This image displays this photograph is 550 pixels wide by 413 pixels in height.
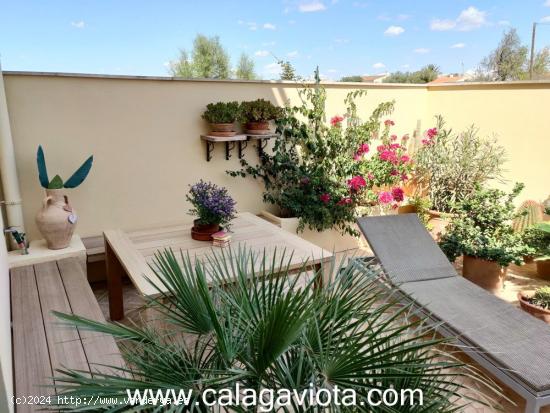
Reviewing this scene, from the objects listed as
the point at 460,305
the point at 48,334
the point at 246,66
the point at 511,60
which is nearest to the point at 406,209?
the point at 460,305

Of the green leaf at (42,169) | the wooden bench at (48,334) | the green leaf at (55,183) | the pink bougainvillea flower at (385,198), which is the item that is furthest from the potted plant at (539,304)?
the green leaf at (42,169)

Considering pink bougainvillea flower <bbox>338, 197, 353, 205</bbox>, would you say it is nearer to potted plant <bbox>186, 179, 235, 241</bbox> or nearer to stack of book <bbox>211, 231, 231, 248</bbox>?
potted plant <bbox>186, 179, 235, 241</bbox>

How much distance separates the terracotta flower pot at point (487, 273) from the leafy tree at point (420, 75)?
1050cm

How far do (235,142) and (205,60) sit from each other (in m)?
8.09

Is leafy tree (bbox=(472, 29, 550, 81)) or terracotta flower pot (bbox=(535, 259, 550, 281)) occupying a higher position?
leafy tree (bbox=(472, 29, 550, 81))

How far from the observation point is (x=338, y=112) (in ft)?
16.1

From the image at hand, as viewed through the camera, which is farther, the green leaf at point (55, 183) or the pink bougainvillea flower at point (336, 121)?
the pink bougainvillea flower at point (336, 121)

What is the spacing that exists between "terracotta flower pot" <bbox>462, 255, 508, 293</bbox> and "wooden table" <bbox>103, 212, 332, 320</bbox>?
5.61 feet

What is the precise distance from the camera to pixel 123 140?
3807 millimetres

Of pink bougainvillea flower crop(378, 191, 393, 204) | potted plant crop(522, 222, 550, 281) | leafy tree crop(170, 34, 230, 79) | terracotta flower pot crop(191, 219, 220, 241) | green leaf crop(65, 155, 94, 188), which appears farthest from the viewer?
leafy tree crop(170, 34, 230, 79)

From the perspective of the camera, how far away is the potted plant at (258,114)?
13.5 ft

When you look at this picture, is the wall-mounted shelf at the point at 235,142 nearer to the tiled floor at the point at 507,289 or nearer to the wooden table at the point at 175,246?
the wooden table at the point at 175,246

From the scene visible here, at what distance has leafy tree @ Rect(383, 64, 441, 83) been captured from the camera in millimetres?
13742

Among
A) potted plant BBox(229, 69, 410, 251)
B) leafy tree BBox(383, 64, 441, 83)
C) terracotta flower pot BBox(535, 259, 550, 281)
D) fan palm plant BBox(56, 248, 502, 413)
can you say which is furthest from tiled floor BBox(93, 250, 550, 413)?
leafy tree BBox(383, 64, 441, 83)
